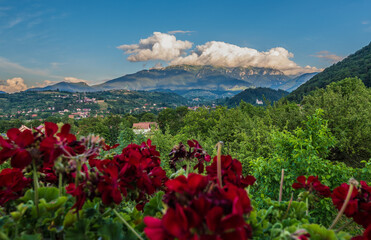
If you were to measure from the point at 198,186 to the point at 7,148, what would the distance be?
0.97m

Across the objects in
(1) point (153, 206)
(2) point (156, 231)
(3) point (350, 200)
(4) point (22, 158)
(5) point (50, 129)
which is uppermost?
(5) point (50, 129)

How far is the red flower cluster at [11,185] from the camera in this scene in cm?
120

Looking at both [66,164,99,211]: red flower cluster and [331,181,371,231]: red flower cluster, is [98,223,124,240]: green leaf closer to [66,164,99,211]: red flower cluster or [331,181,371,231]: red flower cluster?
[66,164,99,211]: red flower cluster

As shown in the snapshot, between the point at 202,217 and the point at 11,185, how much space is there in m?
1.20

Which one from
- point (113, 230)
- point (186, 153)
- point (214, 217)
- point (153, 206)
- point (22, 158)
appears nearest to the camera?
point (214, 217)

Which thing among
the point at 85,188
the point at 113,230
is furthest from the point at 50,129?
the point at 113,230

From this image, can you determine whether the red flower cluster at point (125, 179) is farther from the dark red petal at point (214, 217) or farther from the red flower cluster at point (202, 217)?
the dark red petal at point (214, 217)

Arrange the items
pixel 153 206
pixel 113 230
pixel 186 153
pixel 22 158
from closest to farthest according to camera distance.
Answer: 1. pixel 22 158
2. pixel 113 230
3. pixel 153 206
4. pixel 186 153

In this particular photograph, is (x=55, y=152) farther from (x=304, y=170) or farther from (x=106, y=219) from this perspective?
(x=304, y=170)

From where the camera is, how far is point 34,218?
3.71ft

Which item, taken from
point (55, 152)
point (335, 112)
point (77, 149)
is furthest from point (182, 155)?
point (335, 112)

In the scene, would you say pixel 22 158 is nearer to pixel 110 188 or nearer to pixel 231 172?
pixel 110 188

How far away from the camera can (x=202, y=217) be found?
2.40ft

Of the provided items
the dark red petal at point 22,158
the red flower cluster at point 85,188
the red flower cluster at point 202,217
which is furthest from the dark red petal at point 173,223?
the dark red petal at point 22,158
